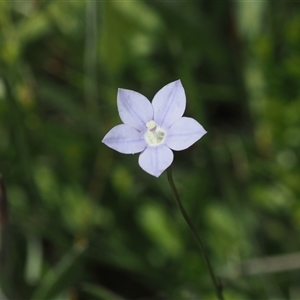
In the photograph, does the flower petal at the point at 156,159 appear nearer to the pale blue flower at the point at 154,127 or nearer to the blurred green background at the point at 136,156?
the pale blue flower at the point at 154,127

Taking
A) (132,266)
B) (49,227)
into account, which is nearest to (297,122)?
(132,266)

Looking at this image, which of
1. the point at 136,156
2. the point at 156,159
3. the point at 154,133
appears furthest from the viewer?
the point at 136,156

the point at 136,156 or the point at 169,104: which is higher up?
the point at 136,156

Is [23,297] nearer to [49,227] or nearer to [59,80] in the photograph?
[49,227]

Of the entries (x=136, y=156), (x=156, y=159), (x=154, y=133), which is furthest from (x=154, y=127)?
(x=136, y=156)

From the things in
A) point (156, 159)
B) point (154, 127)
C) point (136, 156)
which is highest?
point (136, 156)

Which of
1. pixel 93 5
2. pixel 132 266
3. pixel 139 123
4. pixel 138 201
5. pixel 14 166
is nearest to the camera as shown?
pixel 139 123

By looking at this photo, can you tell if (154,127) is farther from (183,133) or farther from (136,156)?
(136,156)
